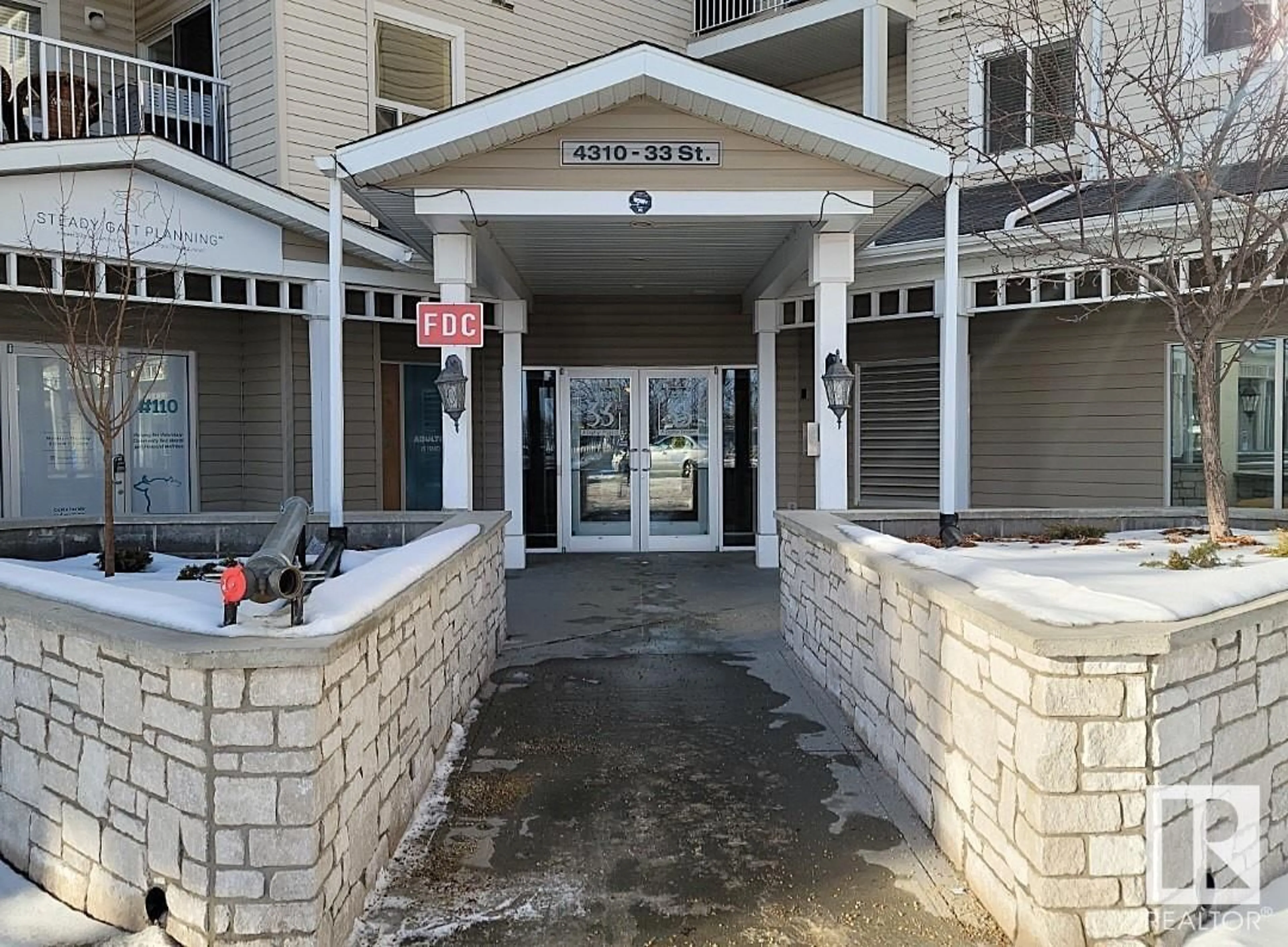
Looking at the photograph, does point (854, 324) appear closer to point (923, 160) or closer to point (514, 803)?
point (923, 160)

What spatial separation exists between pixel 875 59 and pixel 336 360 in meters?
7.70

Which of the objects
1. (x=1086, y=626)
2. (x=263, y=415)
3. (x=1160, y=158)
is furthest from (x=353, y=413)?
(x=1086, y=626)

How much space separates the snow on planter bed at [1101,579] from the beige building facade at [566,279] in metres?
1.63

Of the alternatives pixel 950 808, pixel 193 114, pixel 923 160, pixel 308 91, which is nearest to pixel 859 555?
pixel 950 808

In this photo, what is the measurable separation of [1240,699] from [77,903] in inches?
154

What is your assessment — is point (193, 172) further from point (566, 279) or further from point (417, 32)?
point (417, 32)

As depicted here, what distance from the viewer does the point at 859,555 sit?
17.3ft

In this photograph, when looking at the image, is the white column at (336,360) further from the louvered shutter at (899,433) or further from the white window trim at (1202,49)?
the white window trim at (1202,49)

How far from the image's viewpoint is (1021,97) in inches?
452

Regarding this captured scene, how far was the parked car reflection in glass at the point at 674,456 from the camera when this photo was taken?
12.0 m

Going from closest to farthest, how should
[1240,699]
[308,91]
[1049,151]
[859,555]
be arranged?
[1240,699], [859,555], [308,91], [1049,151]

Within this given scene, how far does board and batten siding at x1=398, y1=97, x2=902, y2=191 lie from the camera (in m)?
7.05
